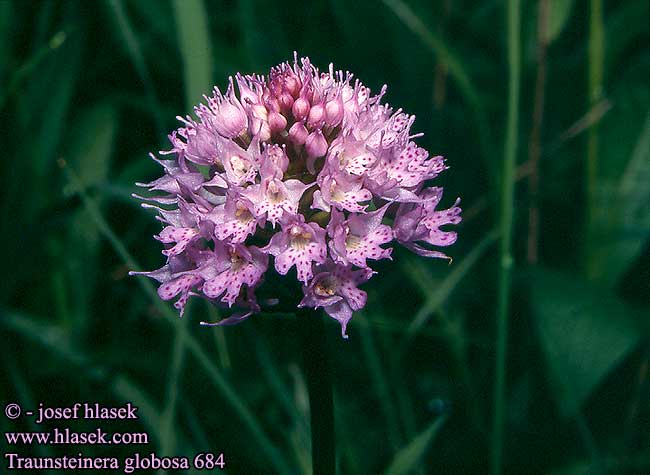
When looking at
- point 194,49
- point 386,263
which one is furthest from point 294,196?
point 386,263

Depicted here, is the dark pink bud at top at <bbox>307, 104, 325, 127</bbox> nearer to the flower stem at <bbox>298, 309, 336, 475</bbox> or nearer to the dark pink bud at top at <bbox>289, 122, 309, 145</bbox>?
the dark pink bud at top at <bbox>289, 122, 309, 145</bbox>

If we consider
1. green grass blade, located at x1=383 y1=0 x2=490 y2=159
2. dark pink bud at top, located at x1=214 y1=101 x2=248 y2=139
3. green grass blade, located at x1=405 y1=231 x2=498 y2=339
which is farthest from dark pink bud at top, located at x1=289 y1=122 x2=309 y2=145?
green grass blade, located at x1=383 y1=0 x2=490 y2=159

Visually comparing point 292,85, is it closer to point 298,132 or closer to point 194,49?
point 298,132

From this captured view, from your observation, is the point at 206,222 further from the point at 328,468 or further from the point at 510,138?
the point at 510,138

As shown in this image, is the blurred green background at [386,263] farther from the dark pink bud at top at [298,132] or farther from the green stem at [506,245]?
the dark pink bud at top at [298,132]

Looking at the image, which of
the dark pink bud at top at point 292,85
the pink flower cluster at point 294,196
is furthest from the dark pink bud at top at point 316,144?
the dark pink bud at top at point 292,85

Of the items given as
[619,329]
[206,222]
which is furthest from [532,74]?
[206,222]
